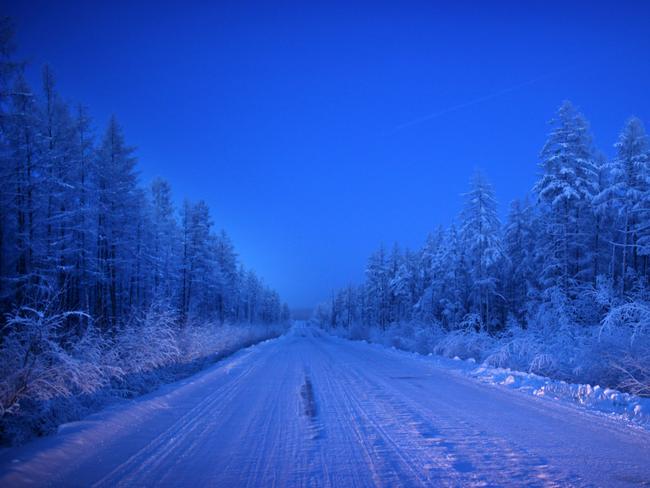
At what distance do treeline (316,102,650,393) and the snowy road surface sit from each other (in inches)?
197

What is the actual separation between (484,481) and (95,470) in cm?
429

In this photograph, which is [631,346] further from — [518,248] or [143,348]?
[518,248]

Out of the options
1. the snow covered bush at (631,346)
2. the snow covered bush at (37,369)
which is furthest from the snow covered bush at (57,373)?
the snow covered bush at (631,346)

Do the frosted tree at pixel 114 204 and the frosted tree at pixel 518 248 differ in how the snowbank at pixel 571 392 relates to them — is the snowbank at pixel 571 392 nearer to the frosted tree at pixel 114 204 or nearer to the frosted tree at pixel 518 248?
the frosted tree at pixel 114 204

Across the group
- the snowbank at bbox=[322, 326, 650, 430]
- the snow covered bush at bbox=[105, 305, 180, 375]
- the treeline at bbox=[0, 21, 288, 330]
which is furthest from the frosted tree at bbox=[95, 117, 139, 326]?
the snowbank at bbox=[322, 326, 650, 430]

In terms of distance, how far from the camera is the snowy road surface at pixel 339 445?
13.2 ft

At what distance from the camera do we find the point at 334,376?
11.5 metres

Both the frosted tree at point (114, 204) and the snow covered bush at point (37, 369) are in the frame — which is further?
the frosted tree at point (114, 204)

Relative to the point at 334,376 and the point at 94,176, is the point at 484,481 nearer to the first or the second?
the point at 334,376

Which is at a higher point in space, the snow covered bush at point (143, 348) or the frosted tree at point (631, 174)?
the frosted tree at point (631, 174)

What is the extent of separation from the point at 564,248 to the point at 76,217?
28.2 meters

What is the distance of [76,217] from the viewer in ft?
72.4

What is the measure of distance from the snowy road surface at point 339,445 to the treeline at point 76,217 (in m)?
6.91

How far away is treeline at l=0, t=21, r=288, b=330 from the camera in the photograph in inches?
685
